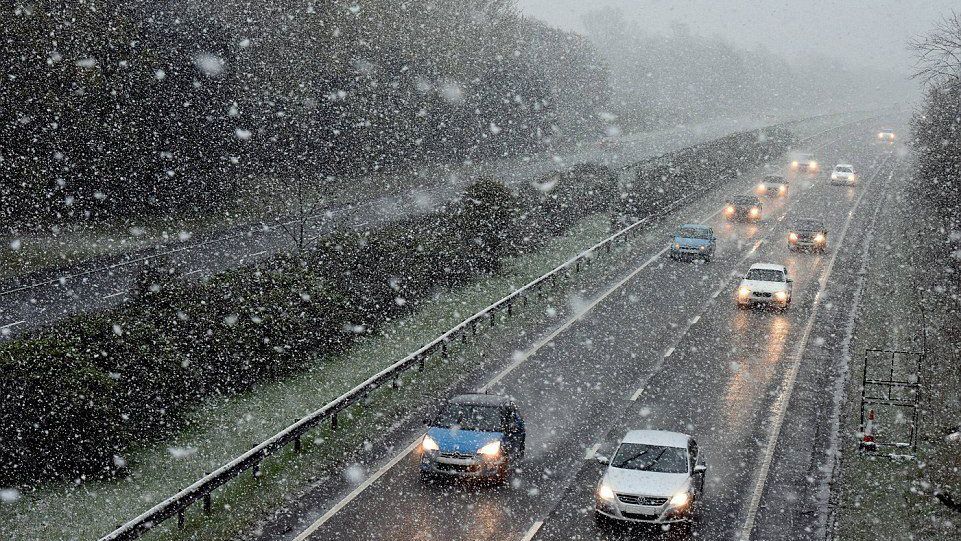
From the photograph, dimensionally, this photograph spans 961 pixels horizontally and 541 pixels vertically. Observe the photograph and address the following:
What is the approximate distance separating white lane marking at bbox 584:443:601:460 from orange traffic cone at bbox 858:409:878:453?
487 centimetres

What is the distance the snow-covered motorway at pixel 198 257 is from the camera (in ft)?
92.6

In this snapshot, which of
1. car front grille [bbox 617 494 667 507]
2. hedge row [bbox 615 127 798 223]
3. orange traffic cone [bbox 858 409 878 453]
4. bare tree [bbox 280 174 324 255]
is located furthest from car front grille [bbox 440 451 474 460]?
hedge row [bbox 615 127 798 223]

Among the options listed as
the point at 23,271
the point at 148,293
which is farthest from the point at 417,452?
the point at 23,271

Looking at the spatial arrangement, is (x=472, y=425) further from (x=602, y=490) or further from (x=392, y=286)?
(x=392, y=286)

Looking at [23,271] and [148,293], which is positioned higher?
[148,293]

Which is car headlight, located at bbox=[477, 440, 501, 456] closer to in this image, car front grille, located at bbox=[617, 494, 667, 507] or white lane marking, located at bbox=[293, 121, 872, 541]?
white lane marking, located at bbox=[293, 121, 872, 541]

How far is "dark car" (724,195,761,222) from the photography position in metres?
49.7

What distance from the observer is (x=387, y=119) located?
61.5 metres

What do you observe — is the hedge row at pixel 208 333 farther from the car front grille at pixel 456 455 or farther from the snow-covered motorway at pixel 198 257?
the car front grille at pixel 456 455

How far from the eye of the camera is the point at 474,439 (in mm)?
16203

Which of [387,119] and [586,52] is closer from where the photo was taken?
[387,119]

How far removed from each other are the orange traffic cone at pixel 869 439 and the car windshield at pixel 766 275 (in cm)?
1315

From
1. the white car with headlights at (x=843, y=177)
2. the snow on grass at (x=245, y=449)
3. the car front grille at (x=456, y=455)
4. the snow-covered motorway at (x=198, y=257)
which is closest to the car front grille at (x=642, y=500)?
the car front grille at (x=456, y=455)

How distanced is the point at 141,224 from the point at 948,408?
1290 inches
